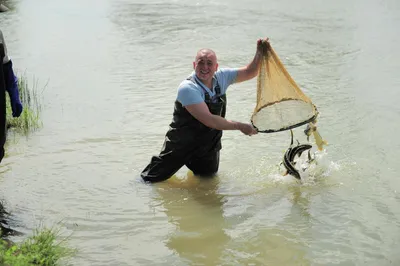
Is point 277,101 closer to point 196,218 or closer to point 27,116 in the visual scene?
point 196,218

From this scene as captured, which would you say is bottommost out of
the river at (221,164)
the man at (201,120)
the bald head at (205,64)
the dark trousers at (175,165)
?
the river at (221,164)

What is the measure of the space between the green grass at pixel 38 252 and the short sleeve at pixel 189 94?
1.68 m

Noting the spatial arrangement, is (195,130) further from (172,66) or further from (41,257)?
(172,66)

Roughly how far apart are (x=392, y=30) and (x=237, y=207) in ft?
33.6

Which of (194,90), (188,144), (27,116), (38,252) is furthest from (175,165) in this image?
(27,116)

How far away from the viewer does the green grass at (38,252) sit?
4.12 meters

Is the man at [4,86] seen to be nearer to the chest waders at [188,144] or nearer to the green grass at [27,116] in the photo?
the chest waders at [188,144]

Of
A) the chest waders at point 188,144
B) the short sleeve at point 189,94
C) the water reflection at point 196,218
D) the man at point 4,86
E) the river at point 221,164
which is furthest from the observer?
the chest waders at point 188,144

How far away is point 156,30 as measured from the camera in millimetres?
16062

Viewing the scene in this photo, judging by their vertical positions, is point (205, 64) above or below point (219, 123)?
above

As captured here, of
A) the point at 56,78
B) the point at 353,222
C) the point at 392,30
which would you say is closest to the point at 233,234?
the point at 353,222

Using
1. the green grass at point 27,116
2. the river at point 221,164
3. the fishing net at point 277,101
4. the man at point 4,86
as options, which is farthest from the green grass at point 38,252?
the green grass at point 27,116

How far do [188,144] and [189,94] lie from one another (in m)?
0.61

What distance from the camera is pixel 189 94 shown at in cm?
555
